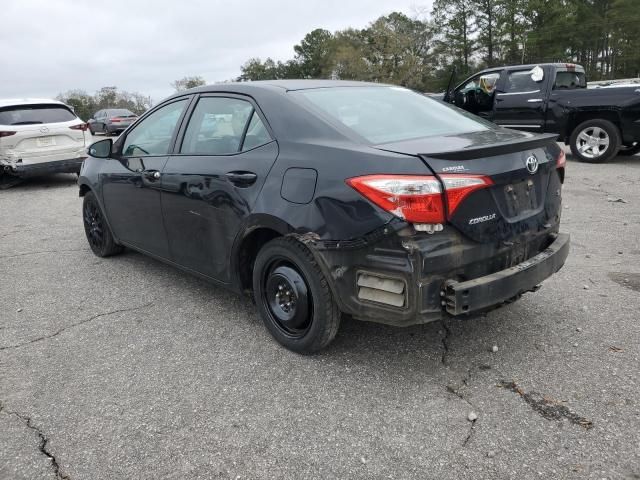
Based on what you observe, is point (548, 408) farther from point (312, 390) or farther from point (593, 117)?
point (593, 117)

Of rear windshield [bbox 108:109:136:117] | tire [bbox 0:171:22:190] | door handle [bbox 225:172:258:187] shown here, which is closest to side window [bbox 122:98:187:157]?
door handle [bbox 225:172:258:187]

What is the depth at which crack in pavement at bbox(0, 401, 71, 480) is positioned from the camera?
2270mm

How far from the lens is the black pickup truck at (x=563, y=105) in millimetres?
9250

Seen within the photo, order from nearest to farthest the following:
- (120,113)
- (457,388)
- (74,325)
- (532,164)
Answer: (457,388) < (532,164) < (74,325) < (120,113)

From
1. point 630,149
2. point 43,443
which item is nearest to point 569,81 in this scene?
point 630,149

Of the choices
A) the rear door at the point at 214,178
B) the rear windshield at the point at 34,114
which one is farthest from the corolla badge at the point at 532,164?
the rear windshield at the point at 34,114

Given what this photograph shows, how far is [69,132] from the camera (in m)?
10.0

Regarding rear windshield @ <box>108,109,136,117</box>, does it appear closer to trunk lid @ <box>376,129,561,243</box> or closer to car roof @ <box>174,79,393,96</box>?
car roof @ <box>174,79,393,96</box>

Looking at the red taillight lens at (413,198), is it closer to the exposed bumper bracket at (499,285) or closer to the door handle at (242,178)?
the exposed bumper bracket at (499,285)

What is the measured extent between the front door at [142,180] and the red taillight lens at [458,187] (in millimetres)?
2287

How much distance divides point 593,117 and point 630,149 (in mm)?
1358

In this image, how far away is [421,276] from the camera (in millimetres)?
2514

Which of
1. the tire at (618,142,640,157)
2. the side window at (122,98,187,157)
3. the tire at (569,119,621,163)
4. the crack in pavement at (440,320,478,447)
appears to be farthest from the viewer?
the tire at (618,142,640,157)

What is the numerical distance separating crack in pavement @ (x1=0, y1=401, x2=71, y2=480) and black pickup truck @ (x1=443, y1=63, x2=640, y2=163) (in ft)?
27.6
